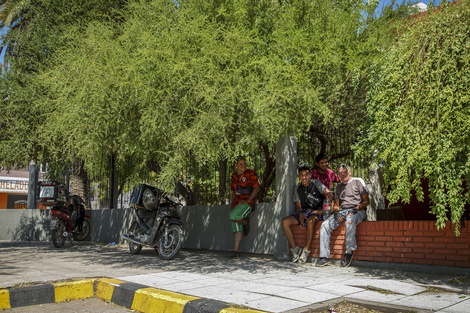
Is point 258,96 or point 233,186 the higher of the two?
point 258,96

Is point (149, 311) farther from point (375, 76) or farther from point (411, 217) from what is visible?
point (411, 217)

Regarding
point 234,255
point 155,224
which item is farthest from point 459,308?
point 155,224

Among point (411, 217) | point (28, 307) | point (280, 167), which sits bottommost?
point (28, 307)

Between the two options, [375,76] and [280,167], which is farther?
[280,167]

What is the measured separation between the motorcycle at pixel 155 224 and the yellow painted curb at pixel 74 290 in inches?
105

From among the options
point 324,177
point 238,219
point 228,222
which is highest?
point 324,177

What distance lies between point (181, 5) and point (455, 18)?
4.45m

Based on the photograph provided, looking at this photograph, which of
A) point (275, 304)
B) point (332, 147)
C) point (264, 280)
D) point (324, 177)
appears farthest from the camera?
point (332, 147)

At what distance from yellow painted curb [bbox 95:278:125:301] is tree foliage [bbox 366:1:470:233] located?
367 centimetres

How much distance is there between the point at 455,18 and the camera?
5.41 m

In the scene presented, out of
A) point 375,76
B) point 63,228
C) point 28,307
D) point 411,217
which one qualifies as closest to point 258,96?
point 375,76

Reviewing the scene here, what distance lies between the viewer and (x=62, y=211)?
12.3m

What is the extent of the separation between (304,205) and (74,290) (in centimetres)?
414

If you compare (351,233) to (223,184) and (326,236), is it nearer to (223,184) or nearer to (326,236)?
(326,236)
